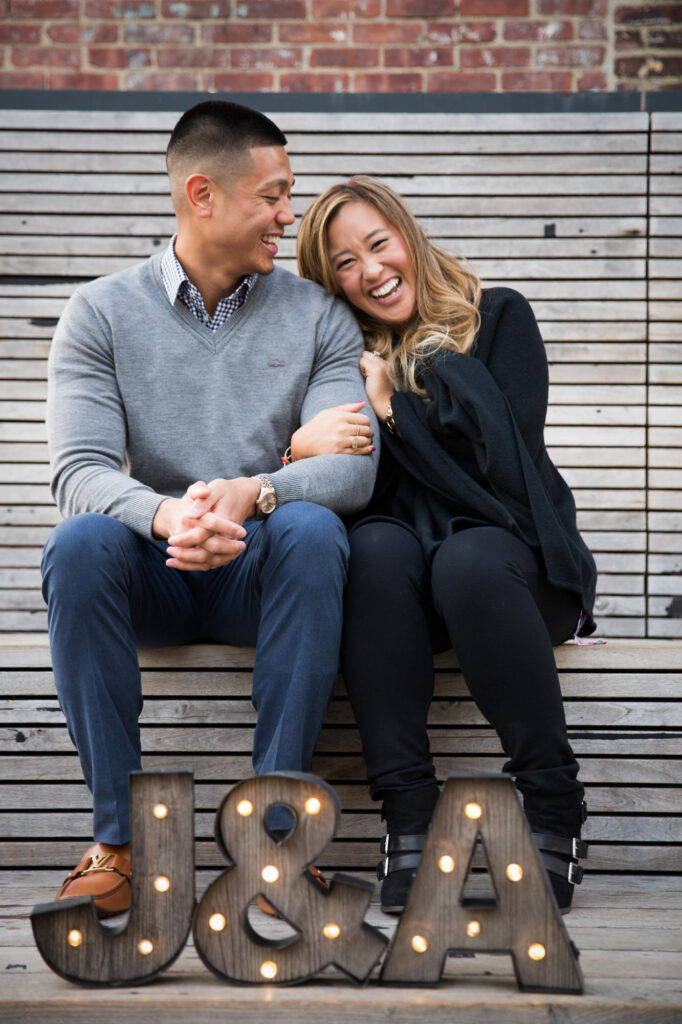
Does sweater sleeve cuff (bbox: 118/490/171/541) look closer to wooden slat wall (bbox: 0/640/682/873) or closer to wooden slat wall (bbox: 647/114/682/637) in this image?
wooden slat wall (bbox: 0/640/682/873)

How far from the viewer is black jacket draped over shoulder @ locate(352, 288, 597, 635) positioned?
1.52 metres

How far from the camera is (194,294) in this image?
68.3 inches

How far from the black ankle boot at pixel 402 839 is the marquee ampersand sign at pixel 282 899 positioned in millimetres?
267

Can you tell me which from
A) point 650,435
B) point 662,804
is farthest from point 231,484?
point 650,435

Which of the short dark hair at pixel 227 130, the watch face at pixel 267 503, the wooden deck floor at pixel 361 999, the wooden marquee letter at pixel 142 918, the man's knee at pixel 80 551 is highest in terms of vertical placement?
the short dark hair at pixel 227 130

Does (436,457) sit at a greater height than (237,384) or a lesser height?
lesser

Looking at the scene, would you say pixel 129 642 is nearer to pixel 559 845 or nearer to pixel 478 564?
pixel 478 564

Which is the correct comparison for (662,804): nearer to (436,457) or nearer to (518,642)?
(518,642)

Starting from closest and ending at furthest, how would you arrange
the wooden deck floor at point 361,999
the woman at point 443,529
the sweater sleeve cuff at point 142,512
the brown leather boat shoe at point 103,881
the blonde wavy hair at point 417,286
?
the wooden deck floor at point 361,999 → the brown leather boat shoe at point 103,881 → the woman at point 443,529 → the sweater sleeve cuff at point 142,512 → the blonde wavy hair at point 417,286

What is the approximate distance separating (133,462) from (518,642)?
0.72 m

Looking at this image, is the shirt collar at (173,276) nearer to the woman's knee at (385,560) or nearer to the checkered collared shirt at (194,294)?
the checkered collared shirt at (194,294)

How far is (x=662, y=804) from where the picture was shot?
154cm

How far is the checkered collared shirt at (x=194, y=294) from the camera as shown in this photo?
5.65ft

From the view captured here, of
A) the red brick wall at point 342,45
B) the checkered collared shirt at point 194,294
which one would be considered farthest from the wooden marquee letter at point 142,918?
the red brick wall at point 342,45
